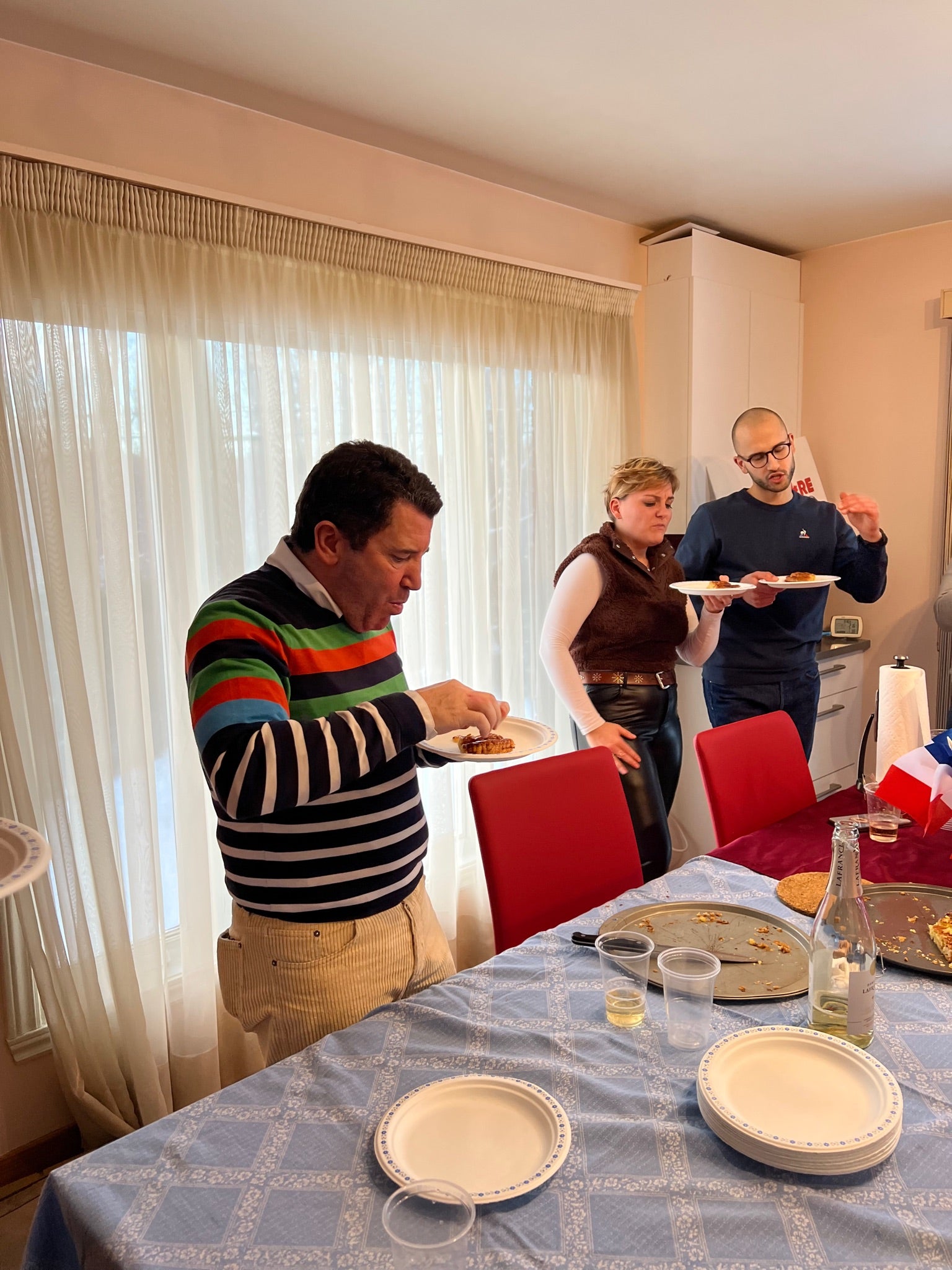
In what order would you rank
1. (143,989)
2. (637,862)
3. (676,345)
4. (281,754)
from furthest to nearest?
(676,345) → (143,989) → (637,862) → (281,754)

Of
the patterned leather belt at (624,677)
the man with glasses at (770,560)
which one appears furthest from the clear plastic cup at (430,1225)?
the man with glasses at (770,560)

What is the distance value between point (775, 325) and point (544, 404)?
1.31 m

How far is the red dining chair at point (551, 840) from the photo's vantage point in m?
1.71

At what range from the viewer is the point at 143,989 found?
2.21m

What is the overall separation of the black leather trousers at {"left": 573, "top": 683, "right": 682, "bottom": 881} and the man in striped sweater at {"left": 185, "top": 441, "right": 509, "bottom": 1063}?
1.20 m

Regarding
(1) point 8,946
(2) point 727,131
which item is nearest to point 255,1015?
(1) point 8,946

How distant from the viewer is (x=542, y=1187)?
91cm

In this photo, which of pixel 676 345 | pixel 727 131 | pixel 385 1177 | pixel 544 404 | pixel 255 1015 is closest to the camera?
pixel 385 1177

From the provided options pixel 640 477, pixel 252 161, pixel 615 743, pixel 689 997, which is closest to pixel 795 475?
pixel 640 477

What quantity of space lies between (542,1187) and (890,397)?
141 inches

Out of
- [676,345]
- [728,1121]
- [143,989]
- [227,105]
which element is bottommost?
[143,989]

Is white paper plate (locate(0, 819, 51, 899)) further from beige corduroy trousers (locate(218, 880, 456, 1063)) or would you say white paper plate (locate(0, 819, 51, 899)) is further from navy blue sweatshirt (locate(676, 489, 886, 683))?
navy blue sweatshirt (locate(676, 489, 886, 683))

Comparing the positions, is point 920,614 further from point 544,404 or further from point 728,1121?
point 728,1121

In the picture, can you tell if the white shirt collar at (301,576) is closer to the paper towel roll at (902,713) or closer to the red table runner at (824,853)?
the red table runner at (824,853)
